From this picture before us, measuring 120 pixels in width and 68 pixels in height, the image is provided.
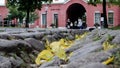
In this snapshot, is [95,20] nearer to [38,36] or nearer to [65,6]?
[65,6]

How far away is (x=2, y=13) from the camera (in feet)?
268

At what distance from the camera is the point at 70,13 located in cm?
7825

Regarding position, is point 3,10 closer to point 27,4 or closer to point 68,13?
point 68,13

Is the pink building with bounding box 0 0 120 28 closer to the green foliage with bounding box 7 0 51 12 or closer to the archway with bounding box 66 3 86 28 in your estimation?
the archway with bounding box 66 3 86 28

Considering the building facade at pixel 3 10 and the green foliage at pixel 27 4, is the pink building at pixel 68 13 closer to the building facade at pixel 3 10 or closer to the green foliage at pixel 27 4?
the building facade at pixel 3 10

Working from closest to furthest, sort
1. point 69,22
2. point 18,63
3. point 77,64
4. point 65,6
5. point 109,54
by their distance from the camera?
1. point 77,64
2. point 109,54
3. point 18,63
4. point 69,22
5. point 65,6

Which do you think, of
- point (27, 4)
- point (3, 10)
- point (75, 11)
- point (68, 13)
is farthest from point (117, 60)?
point (3, 10)

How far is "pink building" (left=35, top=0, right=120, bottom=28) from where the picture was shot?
7312 centimetres

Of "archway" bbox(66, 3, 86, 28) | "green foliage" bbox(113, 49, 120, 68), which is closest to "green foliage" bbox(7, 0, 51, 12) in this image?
"archway" bbox(66, 3, 86, 28)

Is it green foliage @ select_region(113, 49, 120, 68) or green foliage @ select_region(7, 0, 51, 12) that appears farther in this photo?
green foliage @ select_region(7, 0, 51, 12)

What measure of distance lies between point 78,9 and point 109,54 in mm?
70731

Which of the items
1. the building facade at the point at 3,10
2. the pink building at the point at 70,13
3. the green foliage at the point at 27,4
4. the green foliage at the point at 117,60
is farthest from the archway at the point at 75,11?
the green foliage at the point at 117,60

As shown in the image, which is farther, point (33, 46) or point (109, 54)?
point (33, 46)

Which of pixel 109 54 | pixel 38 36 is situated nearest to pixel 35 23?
pixel 38 36
